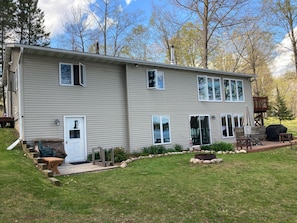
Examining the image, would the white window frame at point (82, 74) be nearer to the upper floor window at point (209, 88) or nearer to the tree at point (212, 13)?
the upper floor window at point (209, 88)

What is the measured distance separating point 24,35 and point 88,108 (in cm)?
1566

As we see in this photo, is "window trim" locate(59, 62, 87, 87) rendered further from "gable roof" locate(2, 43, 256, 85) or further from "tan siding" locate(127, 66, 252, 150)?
"tan siding" locate(127, 66, 252, 150)

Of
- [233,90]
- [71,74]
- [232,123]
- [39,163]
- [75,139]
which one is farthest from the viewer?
[233,90]

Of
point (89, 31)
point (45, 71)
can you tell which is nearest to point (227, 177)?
point (45, 71)

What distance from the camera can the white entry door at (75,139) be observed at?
408 inches

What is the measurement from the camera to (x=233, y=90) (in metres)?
16.6

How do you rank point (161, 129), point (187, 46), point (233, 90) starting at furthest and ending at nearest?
point (187, 46), point (233, 90), point (161, 129)

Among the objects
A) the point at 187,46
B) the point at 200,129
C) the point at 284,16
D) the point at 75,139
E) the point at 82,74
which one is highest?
the point at 284,16

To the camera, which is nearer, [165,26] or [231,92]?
[231,92]

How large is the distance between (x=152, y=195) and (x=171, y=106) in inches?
336

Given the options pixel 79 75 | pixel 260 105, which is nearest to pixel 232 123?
Answer: pixel 260 105

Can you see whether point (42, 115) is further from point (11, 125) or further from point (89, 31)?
point (89, 31)

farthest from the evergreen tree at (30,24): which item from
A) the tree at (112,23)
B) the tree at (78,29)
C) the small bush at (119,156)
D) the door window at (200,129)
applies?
the small bush at (119,156)

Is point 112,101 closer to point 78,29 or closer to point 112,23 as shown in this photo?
point 112,23
